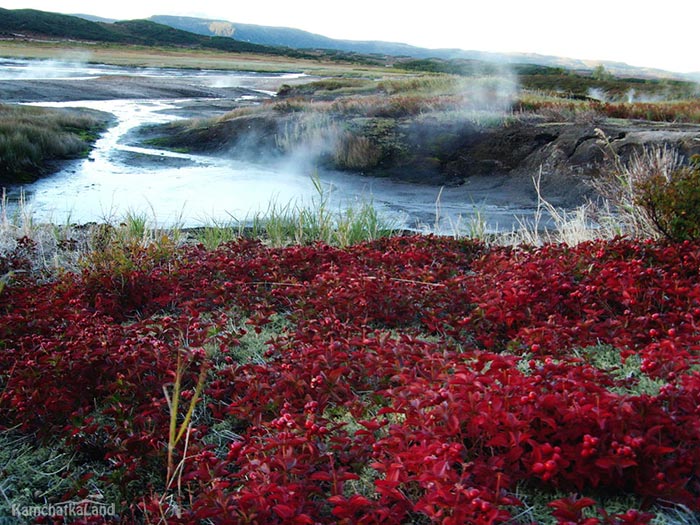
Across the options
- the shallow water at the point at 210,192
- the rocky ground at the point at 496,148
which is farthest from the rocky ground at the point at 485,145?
the shallow water at the point at 210,192

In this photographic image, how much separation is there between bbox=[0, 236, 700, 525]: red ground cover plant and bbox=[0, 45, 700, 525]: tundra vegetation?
0.04 feet

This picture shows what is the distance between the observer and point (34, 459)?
2.82 metres

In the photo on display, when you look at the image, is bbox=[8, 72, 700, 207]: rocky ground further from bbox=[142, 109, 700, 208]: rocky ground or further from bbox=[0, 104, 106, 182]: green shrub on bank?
bbox=[0, 104, 106, 182]: green shrub on bank

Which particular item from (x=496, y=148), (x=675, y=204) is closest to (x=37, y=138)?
(x=496, y=148)

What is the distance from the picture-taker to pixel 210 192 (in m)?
13.2

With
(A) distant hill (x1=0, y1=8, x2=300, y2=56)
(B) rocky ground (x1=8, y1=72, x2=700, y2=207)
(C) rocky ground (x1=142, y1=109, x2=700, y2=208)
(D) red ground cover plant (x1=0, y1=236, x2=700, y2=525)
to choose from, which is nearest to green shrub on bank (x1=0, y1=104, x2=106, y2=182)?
(B) rocky ground (x1=8, y1=72, x2=700, y2=207)

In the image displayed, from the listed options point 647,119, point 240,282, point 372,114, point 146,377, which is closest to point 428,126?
point 372,114

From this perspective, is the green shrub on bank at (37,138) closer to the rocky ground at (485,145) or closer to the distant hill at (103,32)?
the rocky ground at (485,145)

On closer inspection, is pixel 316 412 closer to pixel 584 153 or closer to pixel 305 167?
pixel 584 153

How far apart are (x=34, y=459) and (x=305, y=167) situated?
46.4 ft

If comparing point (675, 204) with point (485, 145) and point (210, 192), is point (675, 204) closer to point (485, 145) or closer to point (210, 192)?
point (210, 192)

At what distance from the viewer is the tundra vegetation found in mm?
2174

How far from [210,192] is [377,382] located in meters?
10.7

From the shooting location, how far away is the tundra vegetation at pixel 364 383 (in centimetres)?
217
